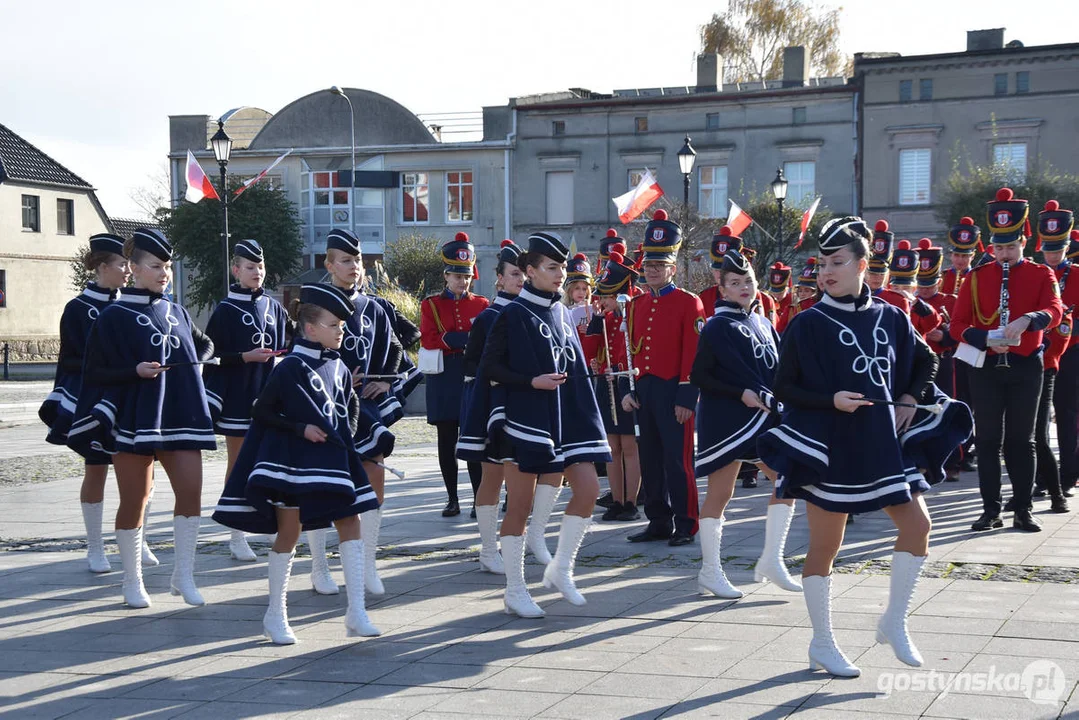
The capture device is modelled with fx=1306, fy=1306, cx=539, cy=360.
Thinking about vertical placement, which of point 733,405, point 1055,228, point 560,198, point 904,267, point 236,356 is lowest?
point 733,405

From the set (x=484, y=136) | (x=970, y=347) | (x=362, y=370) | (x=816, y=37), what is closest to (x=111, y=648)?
(x=362, y=370)

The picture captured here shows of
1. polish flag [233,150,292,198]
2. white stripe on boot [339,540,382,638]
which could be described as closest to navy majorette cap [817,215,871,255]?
white stripe on boot [339,540,382,638]

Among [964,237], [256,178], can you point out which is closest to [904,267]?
[964,237]

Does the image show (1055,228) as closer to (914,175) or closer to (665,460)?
(665,460)

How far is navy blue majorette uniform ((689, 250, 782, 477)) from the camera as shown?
7.26 m

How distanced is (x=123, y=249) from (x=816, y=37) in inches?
1797

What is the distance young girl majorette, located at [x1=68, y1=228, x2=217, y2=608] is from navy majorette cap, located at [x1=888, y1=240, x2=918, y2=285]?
663 centimetres

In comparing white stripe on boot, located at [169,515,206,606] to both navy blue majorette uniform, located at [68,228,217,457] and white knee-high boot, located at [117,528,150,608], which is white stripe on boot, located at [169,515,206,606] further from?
navy blue majorette uniform, located at [68,228,217,457]

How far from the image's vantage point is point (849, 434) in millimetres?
5492

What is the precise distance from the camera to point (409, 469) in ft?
45.4

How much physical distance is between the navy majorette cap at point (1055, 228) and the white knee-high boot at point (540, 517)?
496cm

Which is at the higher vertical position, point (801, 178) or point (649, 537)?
point (801, 178)

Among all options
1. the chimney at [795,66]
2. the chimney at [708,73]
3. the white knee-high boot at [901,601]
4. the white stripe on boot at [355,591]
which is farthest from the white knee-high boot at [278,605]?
the chimney at [708,73]

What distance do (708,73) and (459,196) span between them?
9929 mm
